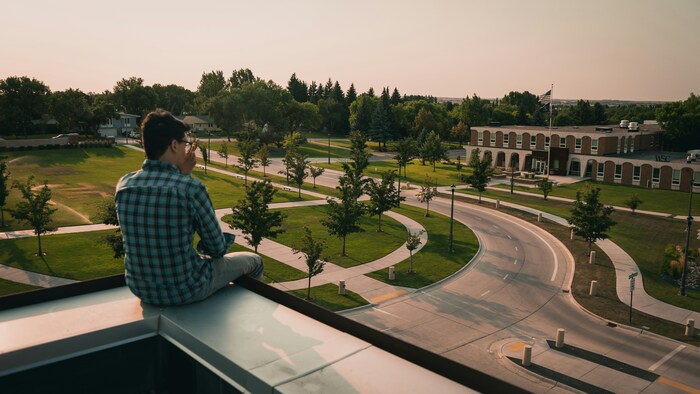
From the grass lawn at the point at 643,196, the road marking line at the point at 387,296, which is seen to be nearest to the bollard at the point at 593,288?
the road marking line at the point at 387,296

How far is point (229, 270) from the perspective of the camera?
5254 mm

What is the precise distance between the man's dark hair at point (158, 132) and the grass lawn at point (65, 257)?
23.1m

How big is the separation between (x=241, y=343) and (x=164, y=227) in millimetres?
1403

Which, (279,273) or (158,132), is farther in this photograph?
(279,273)

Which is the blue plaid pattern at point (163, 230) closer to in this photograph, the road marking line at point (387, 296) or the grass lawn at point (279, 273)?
the road marking line at point (387, 296)

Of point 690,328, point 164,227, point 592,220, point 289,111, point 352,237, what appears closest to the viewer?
point 164,227

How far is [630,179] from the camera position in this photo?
62938 millimetres

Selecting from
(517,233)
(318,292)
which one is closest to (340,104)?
(517,233)

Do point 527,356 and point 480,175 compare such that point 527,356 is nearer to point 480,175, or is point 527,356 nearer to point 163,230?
point 163,230

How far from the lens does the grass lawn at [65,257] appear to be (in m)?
26.9

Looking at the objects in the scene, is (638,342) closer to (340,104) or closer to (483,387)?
(483,387)

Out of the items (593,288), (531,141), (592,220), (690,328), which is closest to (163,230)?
(690,328)

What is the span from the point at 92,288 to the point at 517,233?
3696cm

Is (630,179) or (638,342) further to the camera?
(630,179)
